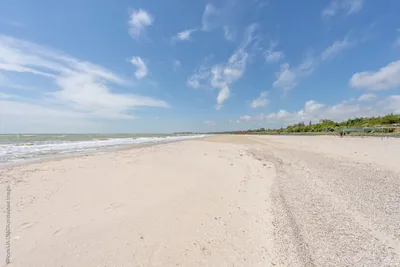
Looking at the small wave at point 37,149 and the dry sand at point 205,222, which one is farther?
the small wave at point 37,149

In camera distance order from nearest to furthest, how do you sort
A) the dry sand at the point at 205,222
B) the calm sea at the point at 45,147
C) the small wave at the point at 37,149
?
the dry sand at the point at 205,222
the calm sea at the point at 45,147
the small wave at the point at 37,149

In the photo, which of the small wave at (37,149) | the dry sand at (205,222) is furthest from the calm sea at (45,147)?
the dry sand at (205,222)

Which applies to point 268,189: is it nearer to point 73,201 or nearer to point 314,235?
point 314,235

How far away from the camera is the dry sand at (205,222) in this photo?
7.84ft

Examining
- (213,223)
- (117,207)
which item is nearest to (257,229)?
(213,223)

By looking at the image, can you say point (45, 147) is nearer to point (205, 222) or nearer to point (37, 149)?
point (37, 149)

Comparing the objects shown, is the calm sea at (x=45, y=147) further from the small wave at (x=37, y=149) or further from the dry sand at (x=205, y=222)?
the dry sand at (x=205, y=222)

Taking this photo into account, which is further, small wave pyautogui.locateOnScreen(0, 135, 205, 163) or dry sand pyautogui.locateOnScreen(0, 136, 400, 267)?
small wave pyautogui.locateOnScreen(0, 135, 205, 163)

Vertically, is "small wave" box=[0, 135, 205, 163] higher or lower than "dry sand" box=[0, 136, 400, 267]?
higher

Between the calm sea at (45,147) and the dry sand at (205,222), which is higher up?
the calm sea at (45,147)

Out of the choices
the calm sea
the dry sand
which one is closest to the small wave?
the calm sea

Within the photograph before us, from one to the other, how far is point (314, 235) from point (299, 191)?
7.03 feet

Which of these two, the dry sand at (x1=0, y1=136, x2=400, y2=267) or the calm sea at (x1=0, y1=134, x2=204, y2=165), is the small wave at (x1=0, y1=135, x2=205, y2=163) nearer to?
the calm sea at (x1=0, y1=134, x2=204, y2=165)

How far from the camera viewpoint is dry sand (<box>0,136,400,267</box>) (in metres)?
2.39
